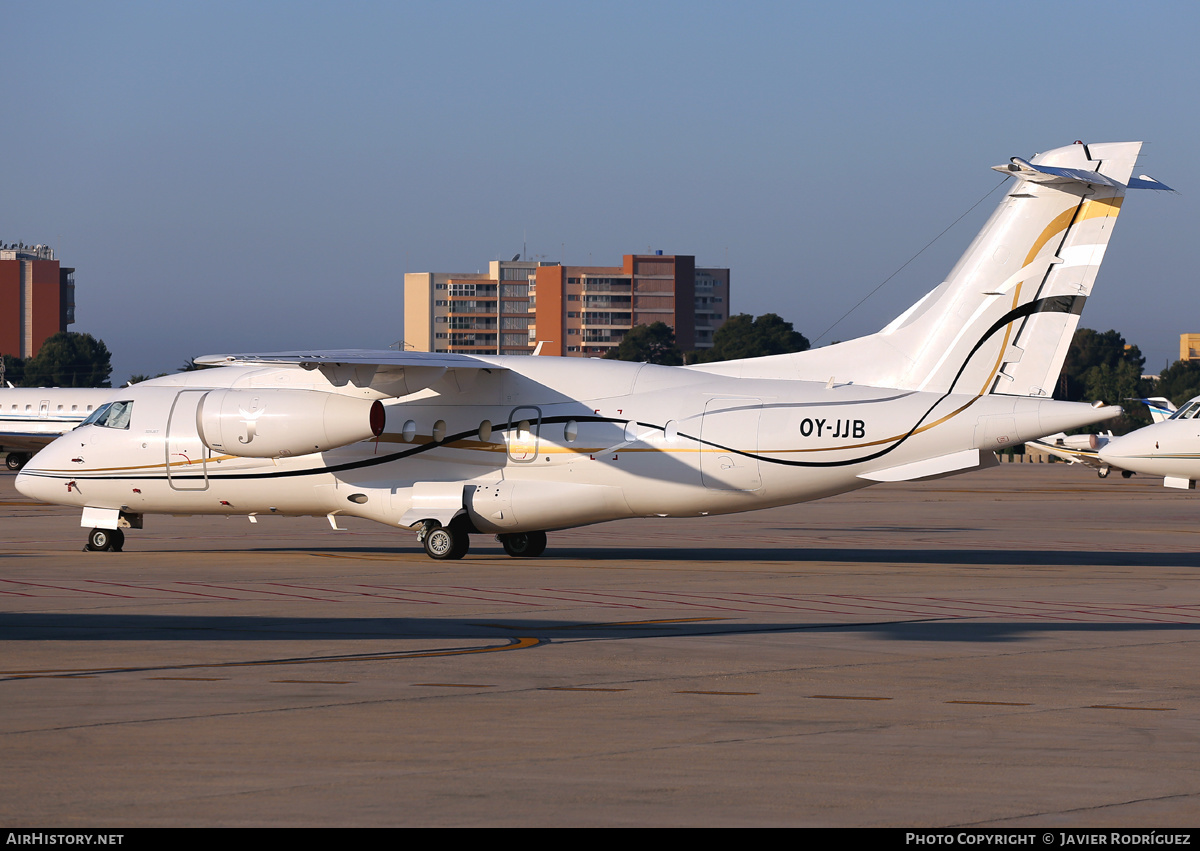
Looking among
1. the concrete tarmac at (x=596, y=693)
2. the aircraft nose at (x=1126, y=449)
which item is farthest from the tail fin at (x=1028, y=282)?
the aircraft nose at (x=1126, y=449)

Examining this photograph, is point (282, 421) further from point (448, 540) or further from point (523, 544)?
point (523, 544)

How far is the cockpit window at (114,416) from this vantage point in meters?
30.3

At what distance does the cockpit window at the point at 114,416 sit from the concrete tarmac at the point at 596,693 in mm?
3630

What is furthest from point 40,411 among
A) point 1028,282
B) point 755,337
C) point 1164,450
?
point 755,337

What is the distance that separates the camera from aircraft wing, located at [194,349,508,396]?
26859mm

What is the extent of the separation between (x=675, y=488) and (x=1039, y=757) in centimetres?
1697

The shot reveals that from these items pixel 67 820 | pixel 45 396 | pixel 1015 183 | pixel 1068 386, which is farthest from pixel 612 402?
pixel 1068 386

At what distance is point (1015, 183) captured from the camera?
85.9ft

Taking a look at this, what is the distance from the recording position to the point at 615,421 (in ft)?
90.6

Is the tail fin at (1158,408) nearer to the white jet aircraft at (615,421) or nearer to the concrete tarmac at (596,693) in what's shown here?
the concrete tarmac at (596,693)

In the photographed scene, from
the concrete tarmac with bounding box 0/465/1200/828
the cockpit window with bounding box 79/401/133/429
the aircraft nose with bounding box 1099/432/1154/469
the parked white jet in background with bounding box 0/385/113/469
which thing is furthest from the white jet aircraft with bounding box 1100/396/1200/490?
the parked white jet in background with bounding box 0/385/113/469

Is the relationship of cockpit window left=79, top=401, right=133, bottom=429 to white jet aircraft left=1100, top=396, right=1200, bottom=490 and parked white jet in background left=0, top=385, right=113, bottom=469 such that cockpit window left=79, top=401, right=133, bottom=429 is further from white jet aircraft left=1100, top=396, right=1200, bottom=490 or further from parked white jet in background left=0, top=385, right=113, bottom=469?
→ parked white jet in background left=0, top=385, right=113, bottom=469

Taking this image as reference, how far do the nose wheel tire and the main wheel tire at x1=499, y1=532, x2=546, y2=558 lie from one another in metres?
8.06

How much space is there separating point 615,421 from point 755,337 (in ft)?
541
